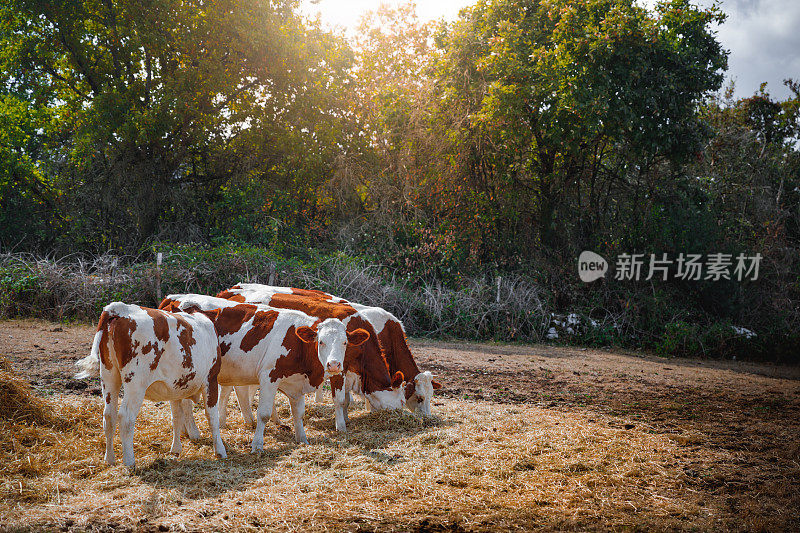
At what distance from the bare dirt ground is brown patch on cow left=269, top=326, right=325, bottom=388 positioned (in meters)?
0.62

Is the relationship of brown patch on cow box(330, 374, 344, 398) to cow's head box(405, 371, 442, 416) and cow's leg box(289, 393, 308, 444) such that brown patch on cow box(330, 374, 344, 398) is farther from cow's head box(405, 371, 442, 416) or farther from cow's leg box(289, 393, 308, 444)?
cow's head box(405, 371, 442, 416)

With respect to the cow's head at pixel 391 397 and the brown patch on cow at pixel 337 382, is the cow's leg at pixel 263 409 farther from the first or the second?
the cow's head at pixel 391 397

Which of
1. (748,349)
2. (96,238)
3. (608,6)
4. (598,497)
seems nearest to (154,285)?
(96,238)

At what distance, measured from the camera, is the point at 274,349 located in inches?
217

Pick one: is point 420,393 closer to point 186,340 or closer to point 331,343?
point 331,343

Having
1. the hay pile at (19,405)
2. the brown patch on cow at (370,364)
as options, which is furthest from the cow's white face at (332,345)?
the hay pile at (19,405)

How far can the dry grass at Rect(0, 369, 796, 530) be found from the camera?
3.57 metres

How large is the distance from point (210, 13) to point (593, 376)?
1372 centimetres

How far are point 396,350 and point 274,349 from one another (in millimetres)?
1884

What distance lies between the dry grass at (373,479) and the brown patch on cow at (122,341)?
0.82 metres

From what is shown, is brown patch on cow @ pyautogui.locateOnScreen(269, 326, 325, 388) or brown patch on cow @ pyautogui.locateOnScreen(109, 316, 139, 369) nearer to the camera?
brown patch on cow @ pyautogui.locateOnScreen(109, 316, 139, 369)

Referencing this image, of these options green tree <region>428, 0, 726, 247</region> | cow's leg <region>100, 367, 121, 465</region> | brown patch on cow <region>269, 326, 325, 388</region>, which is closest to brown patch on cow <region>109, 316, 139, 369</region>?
cow's leg <region>100, 367, 121, 465</region>

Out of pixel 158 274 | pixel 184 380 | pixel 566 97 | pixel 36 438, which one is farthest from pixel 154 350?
pixel 566 97

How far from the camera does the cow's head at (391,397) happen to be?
6.33m
